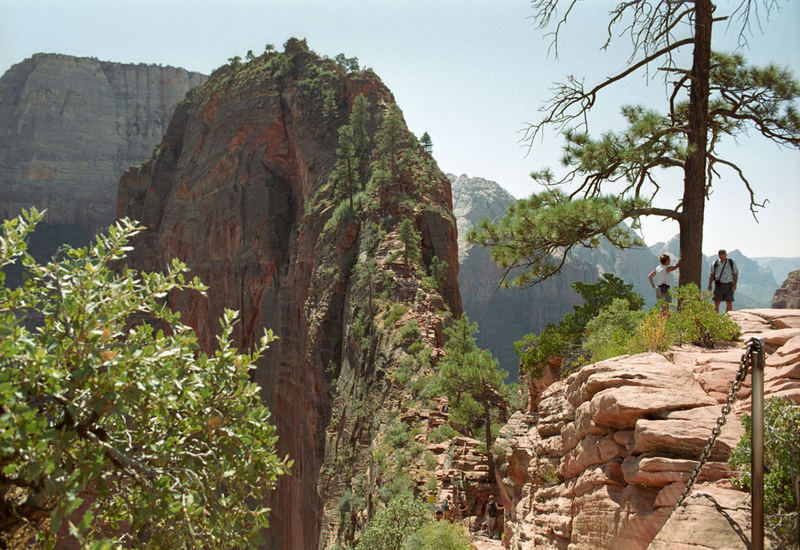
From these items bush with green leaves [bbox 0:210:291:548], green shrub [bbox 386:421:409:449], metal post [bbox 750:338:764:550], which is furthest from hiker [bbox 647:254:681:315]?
green shrub [bbox 386:421:409:449]

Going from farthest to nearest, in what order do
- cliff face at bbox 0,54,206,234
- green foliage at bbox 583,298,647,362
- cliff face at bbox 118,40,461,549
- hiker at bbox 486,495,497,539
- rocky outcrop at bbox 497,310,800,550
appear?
cliff face at bbox 0,54,206,234 < cliff face at bbox 118,40,461,549 < hiker at bbox 486,495,497,539 < green foliage at bbox 583,298,647,362 < rocky outcrop at bbox 497,310,800,550

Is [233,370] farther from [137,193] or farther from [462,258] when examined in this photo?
[462,258]

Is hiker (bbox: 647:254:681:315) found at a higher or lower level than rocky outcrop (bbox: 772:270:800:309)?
lower

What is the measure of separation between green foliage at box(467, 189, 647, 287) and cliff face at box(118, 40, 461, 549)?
12.0m

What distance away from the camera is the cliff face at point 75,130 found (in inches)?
4072

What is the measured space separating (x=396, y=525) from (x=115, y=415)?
39.9 feet

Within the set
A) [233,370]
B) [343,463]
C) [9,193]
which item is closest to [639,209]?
[233,370]

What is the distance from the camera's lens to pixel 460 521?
53.2 ft

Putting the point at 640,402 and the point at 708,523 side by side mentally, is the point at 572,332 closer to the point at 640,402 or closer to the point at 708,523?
the point at 640,402

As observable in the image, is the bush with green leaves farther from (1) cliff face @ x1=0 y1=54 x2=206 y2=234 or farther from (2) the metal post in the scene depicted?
(1) cliff face @ x1=0 y1=54 x2=206 y2=234

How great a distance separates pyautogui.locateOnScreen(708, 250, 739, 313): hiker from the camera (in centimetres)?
1197

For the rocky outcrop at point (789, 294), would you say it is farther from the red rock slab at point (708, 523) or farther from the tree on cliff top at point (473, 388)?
the red rock slab at point (708, 523)

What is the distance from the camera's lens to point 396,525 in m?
16.5

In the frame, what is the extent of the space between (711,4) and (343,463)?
24.7 meters
